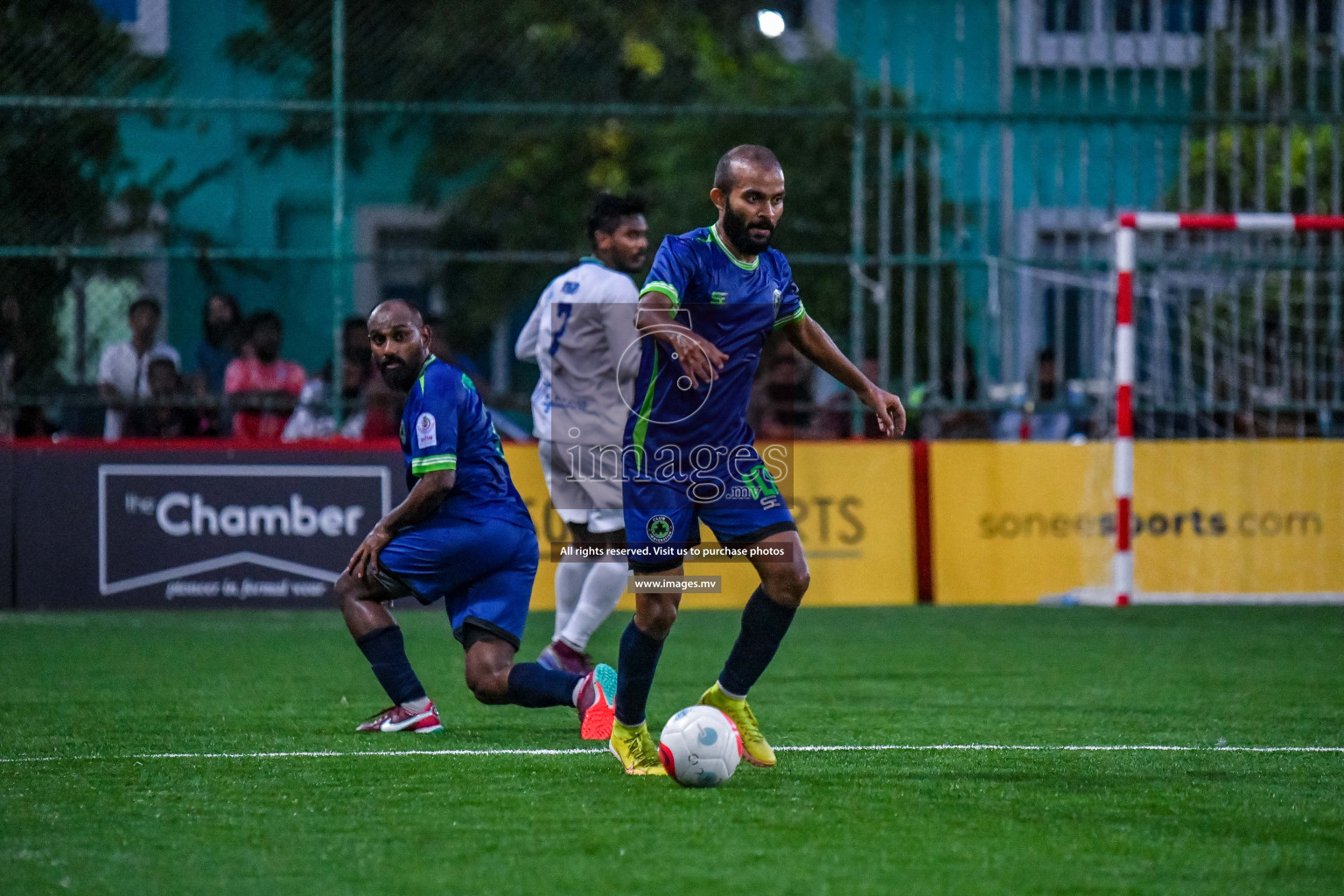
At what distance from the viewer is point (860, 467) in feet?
39.9

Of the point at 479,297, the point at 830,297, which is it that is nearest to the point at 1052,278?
the point at 830,297

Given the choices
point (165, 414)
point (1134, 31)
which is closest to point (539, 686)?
point (165, 414)

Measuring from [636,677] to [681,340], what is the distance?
45.8 inches

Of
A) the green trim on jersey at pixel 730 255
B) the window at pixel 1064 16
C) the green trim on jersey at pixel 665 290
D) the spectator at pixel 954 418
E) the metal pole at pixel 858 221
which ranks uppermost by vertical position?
the window at pixel 1064 16

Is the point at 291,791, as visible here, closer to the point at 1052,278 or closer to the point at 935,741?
the point at 935,741

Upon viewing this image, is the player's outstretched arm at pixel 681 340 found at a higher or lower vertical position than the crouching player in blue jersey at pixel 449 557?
higher

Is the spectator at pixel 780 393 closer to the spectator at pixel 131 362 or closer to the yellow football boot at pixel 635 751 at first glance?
the spectator at pixel 131 362

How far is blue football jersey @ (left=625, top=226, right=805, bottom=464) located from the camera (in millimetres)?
5488

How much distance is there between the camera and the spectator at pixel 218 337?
12.0 metres

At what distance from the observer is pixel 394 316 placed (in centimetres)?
636

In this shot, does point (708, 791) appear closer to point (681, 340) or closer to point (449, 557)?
point (681, 340)

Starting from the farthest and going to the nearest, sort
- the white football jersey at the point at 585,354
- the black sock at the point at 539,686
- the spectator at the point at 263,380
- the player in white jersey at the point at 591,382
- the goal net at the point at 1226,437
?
the spectator at the point at 263,380
the goal net at the point at 1226,437
the white football jersey at the point at 585,354
the player in white jersey at the point at 591,382
the black sock at the point at 539,686

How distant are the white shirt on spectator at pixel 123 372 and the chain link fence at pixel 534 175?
0.08 metres

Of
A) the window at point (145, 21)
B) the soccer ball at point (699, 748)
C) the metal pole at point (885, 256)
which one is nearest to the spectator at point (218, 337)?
the window at point (145, 21)
